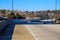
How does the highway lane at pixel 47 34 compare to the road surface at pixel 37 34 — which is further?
the highway lane at pixel 47 34

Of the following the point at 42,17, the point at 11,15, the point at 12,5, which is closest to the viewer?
the point at 12,5

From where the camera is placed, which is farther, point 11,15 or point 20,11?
point 20,11

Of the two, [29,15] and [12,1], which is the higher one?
A: [12,1]

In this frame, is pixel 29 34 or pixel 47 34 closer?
pixel 47 34

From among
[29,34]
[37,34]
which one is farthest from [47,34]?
[29,34]

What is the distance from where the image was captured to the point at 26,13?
8769 cm

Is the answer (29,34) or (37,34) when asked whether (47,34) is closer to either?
(37,34)

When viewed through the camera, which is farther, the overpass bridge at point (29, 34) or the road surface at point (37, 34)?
the overpass bridge at point (29, 34)

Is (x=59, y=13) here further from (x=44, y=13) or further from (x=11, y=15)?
(x=11, y=15)

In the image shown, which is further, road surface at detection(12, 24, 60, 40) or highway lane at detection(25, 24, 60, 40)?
highway lane at detection(25, 24, 60, 40)

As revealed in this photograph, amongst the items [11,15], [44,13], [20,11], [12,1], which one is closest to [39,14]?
[44,13]

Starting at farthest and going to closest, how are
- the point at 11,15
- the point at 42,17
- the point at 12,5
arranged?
the point at 42,17 < the point at 11,15 < the point at 12,5

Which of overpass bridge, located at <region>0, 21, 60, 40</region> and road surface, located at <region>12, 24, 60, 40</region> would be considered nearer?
road surface, located at <region>12, 24, 60, 40</region>

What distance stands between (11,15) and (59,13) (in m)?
30.4
